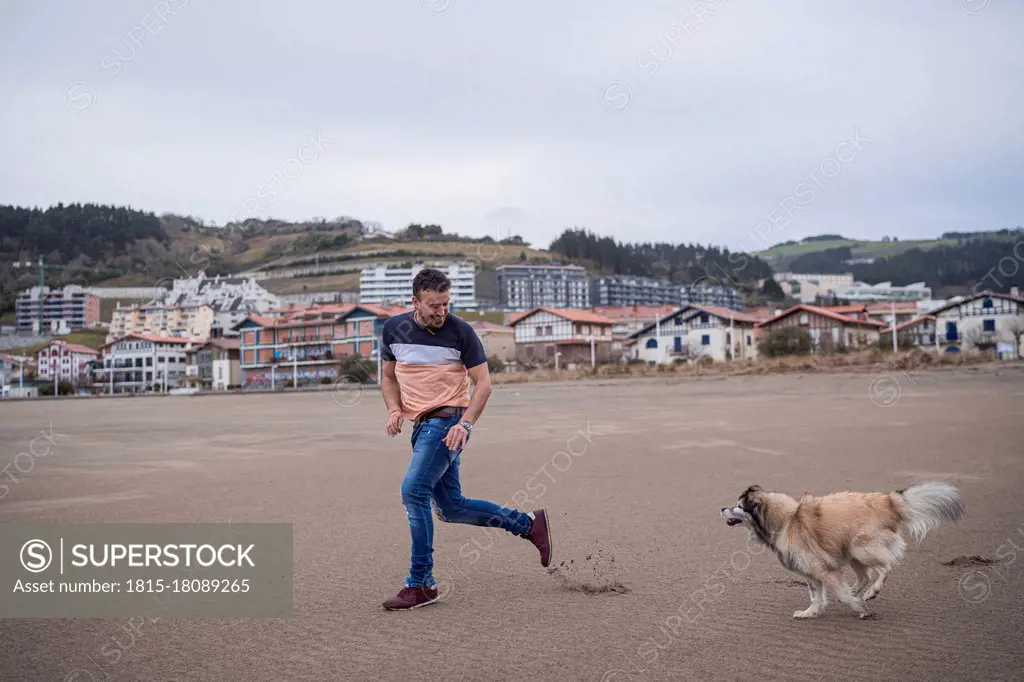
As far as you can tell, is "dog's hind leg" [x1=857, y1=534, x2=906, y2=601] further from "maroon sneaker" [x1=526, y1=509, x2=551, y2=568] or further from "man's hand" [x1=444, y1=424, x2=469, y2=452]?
"man's hand" [x1=444, y1=424, x2=469, y2=452]

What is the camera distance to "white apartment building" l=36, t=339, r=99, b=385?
82.0 metres

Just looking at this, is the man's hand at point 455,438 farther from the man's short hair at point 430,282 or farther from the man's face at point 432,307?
the man's short hair at point 430,282

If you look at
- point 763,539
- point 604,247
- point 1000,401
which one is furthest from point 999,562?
point 604,247

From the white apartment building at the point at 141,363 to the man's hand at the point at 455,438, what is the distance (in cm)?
8132

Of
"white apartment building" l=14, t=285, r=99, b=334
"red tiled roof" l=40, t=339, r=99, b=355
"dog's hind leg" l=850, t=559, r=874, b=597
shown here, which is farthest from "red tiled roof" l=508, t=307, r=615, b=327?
"dog's hind leg" l=850, t=559, r=874, b=597

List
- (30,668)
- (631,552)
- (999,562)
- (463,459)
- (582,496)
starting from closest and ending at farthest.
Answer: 1. (30,668)
2. (999,562)
3. (631,552)
4. (582,496)
5. (463,459)

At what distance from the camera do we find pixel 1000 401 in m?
18.4

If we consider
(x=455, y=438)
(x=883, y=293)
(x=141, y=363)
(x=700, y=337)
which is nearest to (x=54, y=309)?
(x=141, y=363)

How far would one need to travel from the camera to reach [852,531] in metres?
4.47

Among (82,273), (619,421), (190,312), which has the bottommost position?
(619,421)

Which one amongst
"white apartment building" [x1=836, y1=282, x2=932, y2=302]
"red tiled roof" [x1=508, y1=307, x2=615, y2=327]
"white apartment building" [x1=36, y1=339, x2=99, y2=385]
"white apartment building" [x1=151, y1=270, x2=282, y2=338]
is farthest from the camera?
"white apartment building" [x1=836, y1=282, x2=932, y2=302]

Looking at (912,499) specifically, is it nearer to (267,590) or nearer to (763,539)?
(763,539)

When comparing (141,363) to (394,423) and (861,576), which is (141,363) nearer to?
(394,423)

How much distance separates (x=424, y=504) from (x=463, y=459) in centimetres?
727
